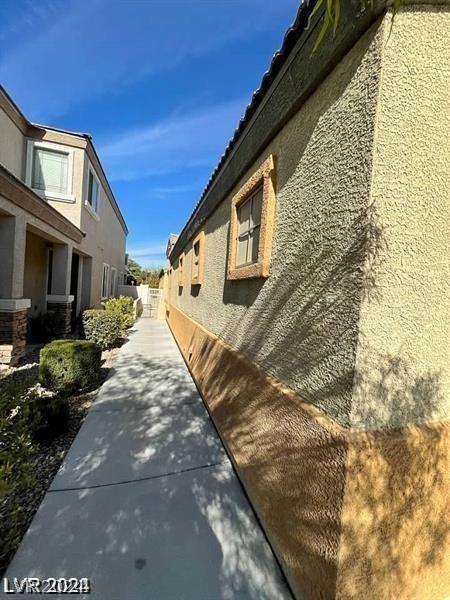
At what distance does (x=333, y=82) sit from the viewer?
2285 millimetres

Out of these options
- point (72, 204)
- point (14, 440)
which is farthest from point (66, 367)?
point (72, 204)

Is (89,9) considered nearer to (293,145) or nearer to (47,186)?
(293,145)

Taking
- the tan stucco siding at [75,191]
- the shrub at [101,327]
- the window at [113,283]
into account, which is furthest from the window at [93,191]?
the window at [113,283]

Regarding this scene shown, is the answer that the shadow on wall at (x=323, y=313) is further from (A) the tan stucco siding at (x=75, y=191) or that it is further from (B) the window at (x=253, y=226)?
(A) the tan stucco siding at (x=75, y=191)

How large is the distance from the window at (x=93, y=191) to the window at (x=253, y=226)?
9827 millimetres

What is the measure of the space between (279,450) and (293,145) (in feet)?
9.49

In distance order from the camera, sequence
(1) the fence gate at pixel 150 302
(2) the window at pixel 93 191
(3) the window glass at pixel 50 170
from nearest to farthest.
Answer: (3) the window glass at pixel 50 170
(2) the window at pixel 93 191
(1) the fence gate at pixel 150 302

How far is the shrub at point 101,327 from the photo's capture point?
31.0 feet

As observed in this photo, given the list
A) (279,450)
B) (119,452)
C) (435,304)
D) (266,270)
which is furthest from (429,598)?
(119,452)

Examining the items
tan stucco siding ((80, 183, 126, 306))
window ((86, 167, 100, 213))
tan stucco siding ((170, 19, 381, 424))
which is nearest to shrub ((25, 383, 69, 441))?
tan stucco siding ((170, 19, 381, 424))

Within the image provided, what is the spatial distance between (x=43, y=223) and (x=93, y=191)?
575 cm

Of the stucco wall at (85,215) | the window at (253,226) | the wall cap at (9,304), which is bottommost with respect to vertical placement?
the wall cap at (9,304)

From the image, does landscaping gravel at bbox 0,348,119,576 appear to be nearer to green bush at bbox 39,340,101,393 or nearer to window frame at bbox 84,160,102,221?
green bush at bbox 39,340,101,393

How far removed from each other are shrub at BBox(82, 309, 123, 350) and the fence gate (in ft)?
39.1
